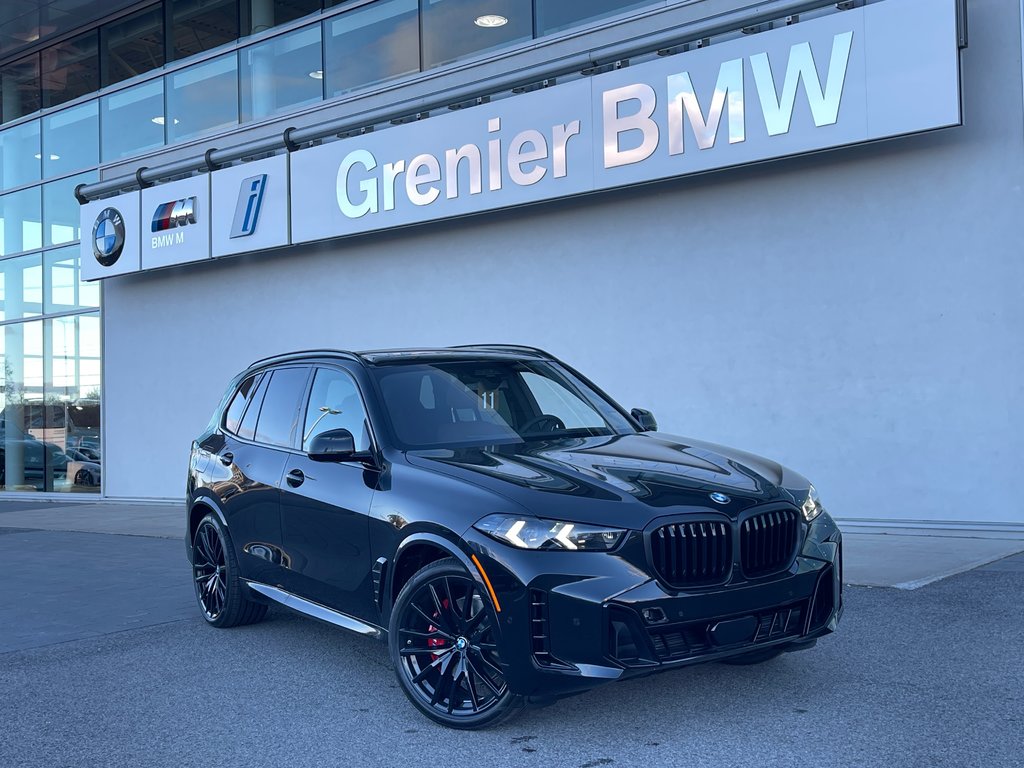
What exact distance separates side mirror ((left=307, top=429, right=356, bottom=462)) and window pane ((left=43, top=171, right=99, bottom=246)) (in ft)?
53.6

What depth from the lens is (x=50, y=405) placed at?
2081cm

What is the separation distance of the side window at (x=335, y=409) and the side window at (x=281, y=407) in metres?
0.17

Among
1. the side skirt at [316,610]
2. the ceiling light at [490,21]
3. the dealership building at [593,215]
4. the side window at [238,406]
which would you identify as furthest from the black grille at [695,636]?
Result: the ceiling light at [490,21]

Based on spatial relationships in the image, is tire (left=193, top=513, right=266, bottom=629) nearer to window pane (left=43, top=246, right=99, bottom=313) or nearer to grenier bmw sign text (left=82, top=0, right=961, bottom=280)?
grenier bmw sign text (left=82, top=0, right=961, bottom=280)

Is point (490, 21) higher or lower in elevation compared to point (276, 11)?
lower

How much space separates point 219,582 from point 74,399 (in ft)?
47.3

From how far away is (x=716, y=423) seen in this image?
11.7 meters

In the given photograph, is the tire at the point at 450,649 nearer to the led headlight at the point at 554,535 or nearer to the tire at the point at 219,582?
the led headlight at the point at 554,535

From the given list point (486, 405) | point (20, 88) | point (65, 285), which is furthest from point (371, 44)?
point (486, 405)

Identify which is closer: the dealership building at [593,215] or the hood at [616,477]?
the hood at [616,477]

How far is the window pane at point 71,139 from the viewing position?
66.3 feet

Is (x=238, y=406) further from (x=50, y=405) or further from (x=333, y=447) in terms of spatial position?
(x=50, y=405)

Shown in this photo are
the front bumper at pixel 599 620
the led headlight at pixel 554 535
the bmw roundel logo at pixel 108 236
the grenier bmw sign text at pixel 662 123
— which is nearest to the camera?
the front bumper at pixel 599 620

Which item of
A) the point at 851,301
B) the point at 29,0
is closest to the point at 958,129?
the point at 851,301
